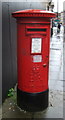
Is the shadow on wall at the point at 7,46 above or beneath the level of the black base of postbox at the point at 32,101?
above

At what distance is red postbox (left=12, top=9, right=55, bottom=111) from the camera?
3.42 meters

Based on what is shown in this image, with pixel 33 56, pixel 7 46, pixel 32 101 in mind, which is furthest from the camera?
pixel 7 46

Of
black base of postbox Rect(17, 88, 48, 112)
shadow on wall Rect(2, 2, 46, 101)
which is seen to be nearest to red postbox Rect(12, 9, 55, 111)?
black base of postbox Rect(17, 88, 48, 112)

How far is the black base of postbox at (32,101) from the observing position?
12.4 feet

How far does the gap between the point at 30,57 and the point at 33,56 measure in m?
0.06

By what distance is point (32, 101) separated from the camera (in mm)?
3770

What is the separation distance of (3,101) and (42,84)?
1.05 m

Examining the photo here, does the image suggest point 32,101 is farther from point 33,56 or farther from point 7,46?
point 7,46

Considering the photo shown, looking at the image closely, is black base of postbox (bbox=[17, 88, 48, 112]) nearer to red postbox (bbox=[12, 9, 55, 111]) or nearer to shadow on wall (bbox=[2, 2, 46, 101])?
red postbox (bbox=[12, 9, 55, 111])

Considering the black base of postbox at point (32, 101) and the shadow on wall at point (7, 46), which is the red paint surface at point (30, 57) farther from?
the shadow on wall at point (7, 46)

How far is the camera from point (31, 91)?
12.4 ft

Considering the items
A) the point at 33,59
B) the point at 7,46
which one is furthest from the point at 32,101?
the point at 7,46

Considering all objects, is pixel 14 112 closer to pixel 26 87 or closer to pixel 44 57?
pixel 26 87

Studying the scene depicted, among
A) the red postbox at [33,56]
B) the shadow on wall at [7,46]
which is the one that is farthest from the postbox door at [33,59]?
the shadow on wall at [7,46]
